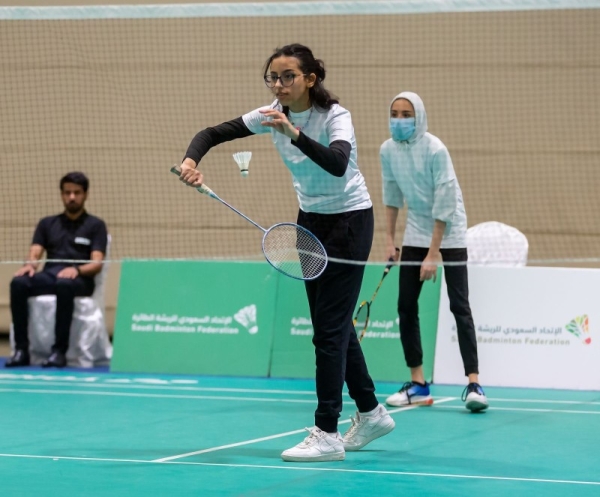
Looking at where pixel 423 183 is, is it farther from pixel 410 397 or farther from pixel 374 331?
pixel 374 331

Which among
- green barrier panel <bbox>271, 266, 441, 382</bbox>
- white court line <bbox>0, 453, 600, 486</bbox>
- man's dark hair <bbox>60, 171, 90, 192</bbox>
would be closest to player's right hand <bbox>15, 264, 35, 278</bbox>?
man's dark hair <bbox>60, 171, 90, 192</bbox>

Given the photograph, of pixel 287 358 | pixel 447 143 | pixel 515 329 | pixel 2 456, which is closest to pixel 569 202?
pixel 447 143

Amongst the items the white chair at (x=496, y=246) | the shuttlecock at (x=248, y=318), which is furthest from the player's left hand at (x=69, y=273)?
the white chair at (x=496, y=246)

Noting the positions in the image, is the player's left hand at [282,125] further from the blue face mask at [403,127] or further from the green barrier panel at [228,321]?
the green barrier panel at [228,321]

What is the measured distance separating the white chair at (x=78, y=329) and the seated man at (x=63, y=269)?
0.08m

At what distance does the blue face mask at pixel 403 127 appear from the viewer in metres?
7.34

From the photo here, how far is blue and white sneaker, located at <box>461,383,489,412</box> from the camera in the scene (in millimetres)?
7176

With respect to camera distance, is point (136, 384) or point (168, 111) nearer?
point (136, 384)

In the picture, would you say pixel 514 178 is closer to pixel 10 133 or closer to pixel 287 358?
pixel 287 358

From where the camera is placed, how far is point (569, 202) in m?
10.9

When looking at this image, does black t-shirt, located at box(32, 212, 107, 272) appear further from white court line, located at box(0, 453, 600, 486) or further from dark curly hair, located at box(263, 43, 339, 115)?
dark curly hair, located at box(263, 43, 339, 115)

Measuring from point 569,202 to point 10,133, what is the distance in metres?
5.52

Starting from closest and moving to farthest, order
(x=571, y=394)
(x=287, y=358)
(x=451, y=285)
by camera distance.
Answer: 1. (x=451, y=285)
2. (x=571, y=394)
3. (x=287, y=358)

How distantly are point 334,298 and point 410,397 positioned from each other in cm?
244
